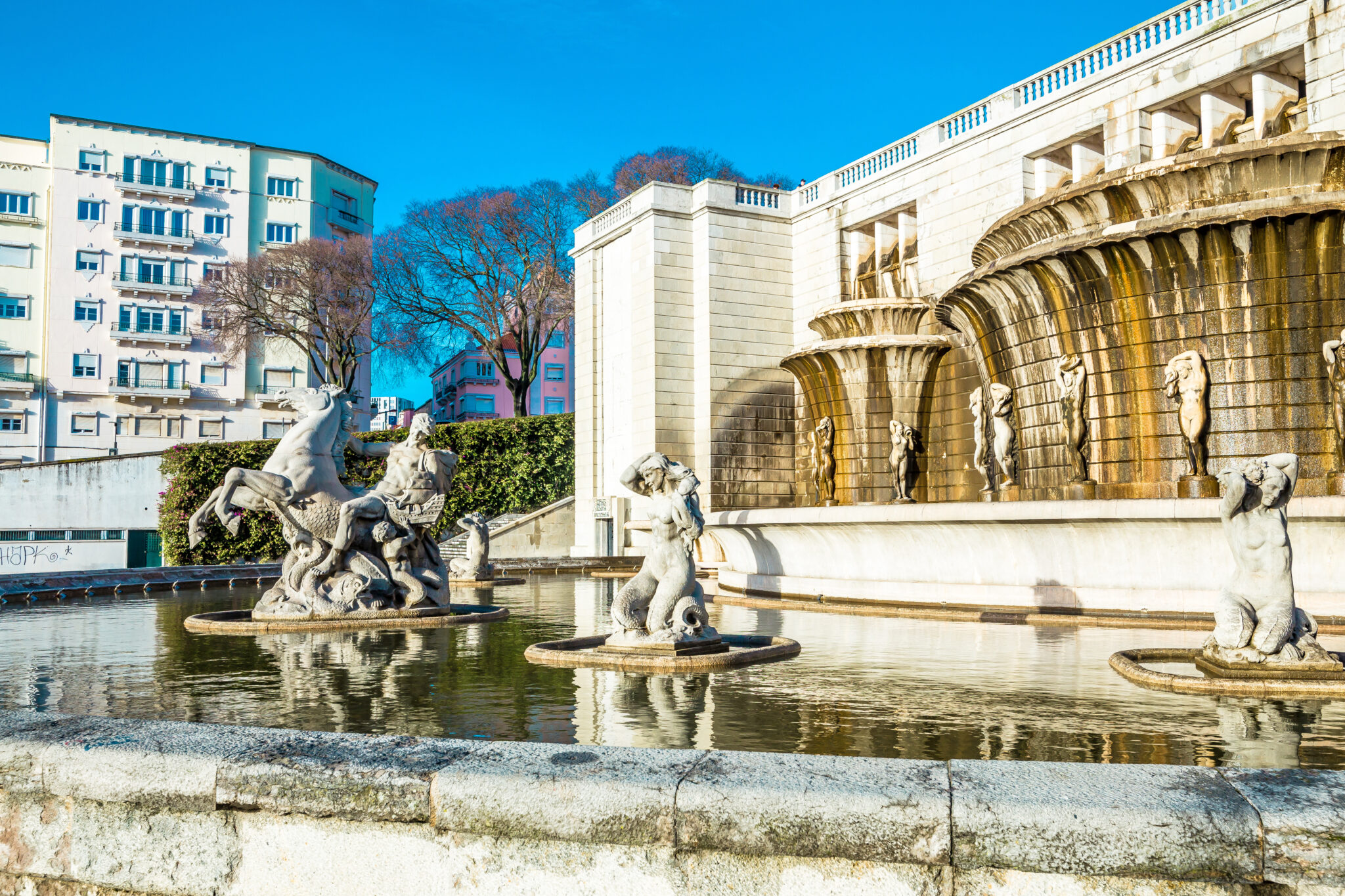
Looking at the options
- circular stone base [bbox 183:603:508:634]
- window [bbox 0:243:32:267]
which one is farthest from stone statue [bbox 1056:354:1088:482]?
window [bbox 0:243:32:267]

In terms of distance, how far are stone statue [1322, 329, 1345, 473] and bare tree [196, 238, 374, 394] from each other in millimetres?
34535

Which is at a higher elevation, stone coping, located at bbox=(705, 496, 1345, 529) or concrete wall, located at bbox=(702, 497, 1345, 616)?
stone coping, located at bbox=(705, 496, 1345, 529)

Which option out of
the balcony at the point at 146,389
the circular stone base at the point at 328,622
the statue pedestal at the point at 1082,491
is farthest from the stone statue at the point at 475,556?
the balcony at the point at 146,389

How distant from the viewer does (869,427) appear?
2166 cm

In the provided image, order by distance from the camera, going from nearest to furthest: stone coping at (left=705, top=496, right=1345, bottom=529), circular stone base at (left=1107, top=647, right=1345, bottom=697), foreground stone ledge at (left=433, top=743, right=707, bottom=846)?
foreground stone ledge at (left=433, top=743, right=707, bottom=846) < circular stone base at (left=1107, top=647, right=1345, bottom=697) < stone coping at (left=705, top=496, right=1345, bottom=529)

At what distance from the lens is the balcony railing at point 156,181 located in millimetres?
48938

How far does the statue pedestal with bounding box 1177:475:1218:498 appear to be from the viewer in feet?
36.7

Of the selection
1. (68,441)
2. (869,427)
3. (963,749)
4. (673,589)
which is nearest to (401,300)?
(68,441)

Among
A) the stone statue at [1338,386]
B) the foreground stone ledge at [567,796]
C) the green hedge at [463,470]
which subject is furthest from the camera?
the green hedge at [463,470]

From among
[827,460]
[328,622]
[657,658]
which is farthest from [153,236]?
[657,658]

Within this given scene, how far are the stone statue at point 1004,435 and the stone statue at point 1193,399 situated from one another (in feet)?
14.8

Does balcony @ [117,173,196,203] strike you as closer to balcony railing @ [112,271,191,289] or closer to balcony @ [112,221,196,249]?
balcony @ [112,221,196,249]

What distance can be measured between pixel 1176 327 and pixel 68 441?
159 ft

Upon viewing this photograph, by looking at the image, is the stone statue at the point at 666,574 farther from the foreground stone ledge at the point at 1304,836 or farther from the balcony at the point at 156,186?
the balcony at the point at 156,186
